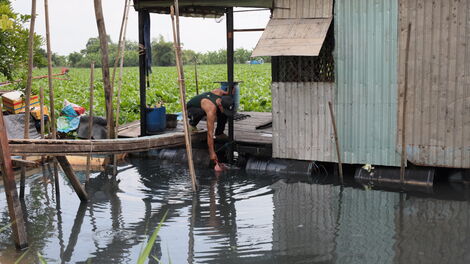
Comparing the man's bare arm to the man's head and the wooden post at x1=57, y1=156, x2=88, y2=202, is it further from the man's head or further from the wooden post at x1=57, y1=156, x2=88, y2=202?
the wooden post at x1=57, y1=156, x2=88, y2=202

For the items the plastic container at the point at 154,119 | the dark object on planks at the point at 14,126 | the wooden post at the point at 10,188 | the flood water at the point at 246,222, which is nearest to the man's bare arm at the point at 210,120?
the flood water at the point at 246,222

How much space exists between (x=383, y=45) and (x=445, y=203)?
8.79 feet

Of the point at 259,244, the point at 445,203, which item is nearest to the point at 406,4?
the point at 445,203

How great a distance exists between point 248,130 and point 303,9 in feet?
11.0

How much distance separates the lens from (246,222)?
25.3ft

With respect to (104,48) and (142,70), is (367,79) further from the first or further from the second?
(142,70)

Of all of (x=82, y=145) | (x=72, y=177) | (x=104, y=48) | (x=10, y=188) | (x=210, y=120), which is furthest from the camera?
(x=210, y=120)

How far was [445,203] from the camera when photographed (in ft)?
27.5

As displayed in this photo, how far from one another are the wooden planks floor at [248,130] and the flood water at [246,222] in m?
0.96

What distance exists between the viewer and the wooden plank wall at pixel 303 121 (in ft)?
32.4

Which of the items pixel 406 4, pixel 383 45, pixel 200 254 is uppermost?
pixel 406 4

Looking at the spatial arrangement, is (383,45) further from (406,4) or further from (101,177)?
(101,177)

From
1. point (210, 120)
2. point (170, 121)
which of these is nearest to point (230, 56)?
point (210, 120)

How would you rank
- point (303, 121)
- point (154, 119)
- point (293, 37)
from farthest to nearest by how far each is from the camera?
point (154, 119) < point (303, 121) < point (293, 37)
